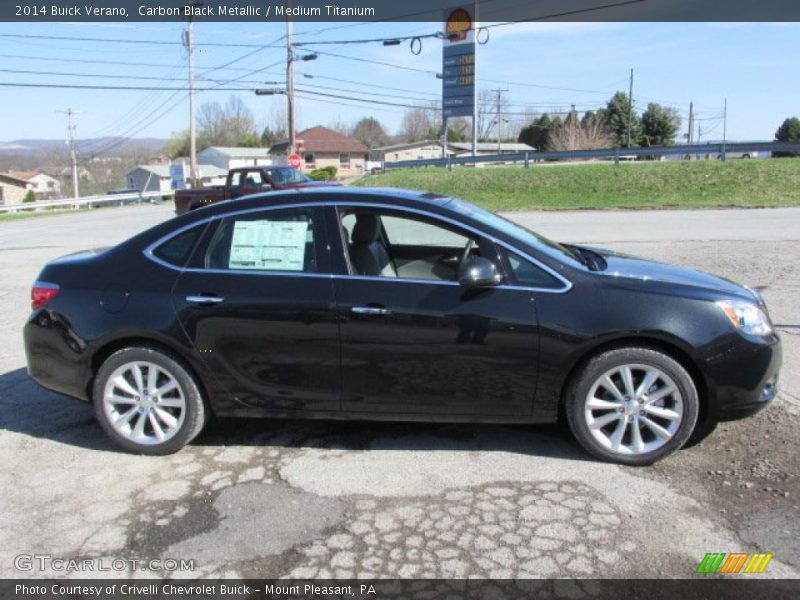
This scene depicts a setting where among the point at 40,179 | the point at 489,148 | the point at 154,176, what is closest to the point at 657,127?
the point at 489,148

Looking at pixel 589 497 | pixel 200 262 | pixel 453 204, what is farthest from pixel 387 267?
pixel 589 497

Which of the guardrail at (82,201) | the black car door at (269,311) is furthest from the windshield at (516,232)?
the guardrail at (82,201)

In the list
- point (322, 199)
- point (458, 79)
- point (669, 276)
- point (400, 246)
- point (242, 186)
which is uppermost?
point (458, 79)

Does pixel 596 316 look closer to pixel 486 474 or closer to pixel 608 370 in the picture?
pixel 608 370

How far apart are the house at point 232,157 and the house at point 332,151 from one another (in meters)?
5.66

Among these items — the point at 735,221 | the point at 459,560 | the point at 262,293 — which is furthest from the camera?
the point at 735,221

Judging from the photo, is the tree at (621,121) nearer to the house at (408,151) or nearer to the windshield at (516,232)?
the house at (408,151)

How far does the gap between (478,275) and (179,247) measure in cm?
191

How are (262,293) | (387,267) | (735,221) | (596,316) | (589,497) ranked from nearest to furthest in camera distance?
1. (589,497)
2. (596,316)
3. (262,293)
4. (387,267)
5. (735,221)

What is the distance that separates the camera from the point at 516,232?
14.1ft

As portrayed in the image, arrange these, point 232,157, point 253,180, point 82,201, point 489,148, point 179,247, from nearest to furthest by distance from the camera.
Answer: point 179,247 → point 253,180 → point 82,201 → point 489,148 → point 232,157

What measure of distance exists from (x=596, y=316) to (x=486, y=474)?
3.59 ft

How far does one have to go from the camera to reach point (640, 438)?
3893 mm

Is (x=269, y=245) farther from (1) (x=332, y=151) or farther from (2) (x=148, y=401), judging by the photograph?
(1) (x=332, y=151)
